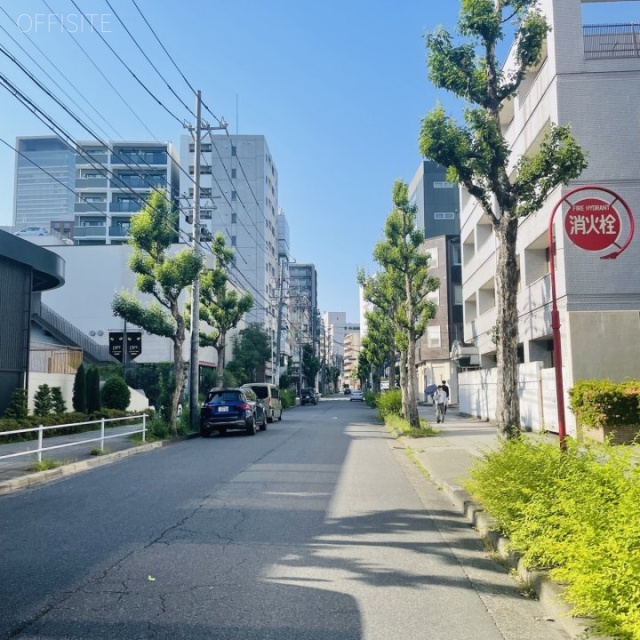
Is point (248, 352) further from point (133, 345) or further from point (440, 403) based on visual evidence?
point (133, 345)

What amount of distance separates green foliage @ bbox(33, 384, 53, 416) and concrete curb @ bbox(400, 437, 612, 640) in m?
17.3

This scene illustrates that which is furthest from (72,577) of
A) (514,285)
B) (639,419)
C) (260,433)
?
(260,433)

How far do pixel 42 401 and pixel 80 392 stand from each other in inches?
104

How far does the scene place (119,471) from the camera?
41.9 feet

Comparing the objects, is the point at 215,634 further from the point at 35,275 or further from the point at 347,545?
the point at 35,275

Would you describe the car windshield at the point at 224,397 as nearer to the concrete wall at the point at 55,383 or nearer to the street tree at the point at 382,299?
the concrete wall at the point at 55,383

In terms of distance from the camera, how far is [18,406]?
2052 cm

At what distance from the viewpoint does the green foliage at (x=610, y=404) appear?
47.8 ft

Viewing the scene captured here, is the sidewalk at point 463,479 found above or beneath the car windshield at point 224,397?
beneath

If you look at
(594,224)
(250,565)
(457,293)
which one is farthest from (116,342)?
(457,293)

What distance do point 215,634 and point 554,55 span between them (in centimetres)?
1988

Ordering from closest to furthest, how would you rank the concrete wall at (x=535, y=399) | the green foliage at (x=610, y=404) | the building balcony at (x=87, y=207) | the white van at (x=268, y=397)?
the green foliage at (x=610, y=404) < the concrete wall at (x=535, y=399) < the white van at (x=268, y=397) < the building balcony at (x=87, y=207)

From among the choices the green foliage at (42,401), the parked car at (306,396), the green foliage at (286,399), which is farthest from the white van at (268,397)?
the parked car at (306,396)

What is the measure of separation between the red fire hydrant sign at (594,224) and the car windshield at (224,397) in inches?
511
